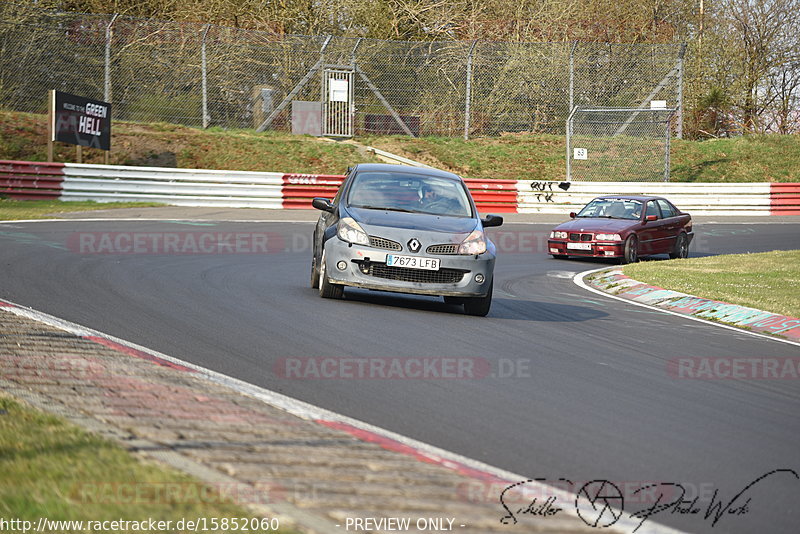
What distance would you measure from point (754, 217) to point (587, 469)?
2930 centimetres

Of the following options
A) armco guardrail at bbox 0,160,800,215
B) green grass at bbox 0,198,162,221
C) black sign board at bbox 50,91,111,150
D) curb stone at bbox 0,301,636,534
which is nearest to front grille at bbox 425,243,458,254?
curb stone at bbox 0,301,636,534

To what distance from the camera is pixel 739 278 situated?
53.2ft

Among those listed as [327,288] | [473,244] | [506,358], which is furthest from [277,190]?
[506,358]

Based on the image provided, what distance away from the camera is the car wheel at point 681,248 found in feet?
70.8

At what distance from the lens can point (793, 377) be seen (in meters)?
8.36

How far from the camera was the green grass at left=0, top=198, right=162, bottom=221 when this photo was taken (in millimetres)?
21422

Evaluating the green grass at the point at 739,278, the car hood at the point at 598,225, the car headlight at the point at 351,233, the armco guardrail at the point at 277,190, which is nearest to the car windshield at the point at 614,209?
the car hood at the point at 598,225

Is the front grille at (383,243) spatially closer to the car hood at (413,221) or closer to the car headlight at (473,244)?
the car hood at (413,221)

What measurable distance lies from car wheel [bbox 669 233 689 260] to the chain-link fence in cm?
1113

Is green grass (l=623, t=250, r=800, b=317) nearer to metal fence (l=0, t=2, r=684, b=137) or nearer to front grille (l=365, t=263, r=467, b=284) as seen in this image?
front grille (l=365, t=263, r=467, b=284)

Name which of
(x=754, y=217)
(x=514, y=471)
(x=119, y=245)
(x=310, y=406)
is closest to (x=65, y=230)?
(x=119, y=245)

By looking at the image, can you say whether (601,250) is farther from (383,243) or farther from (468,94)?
(468,94)

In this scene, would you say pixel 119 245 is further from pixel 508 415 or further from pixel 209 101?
pixel 209 101
